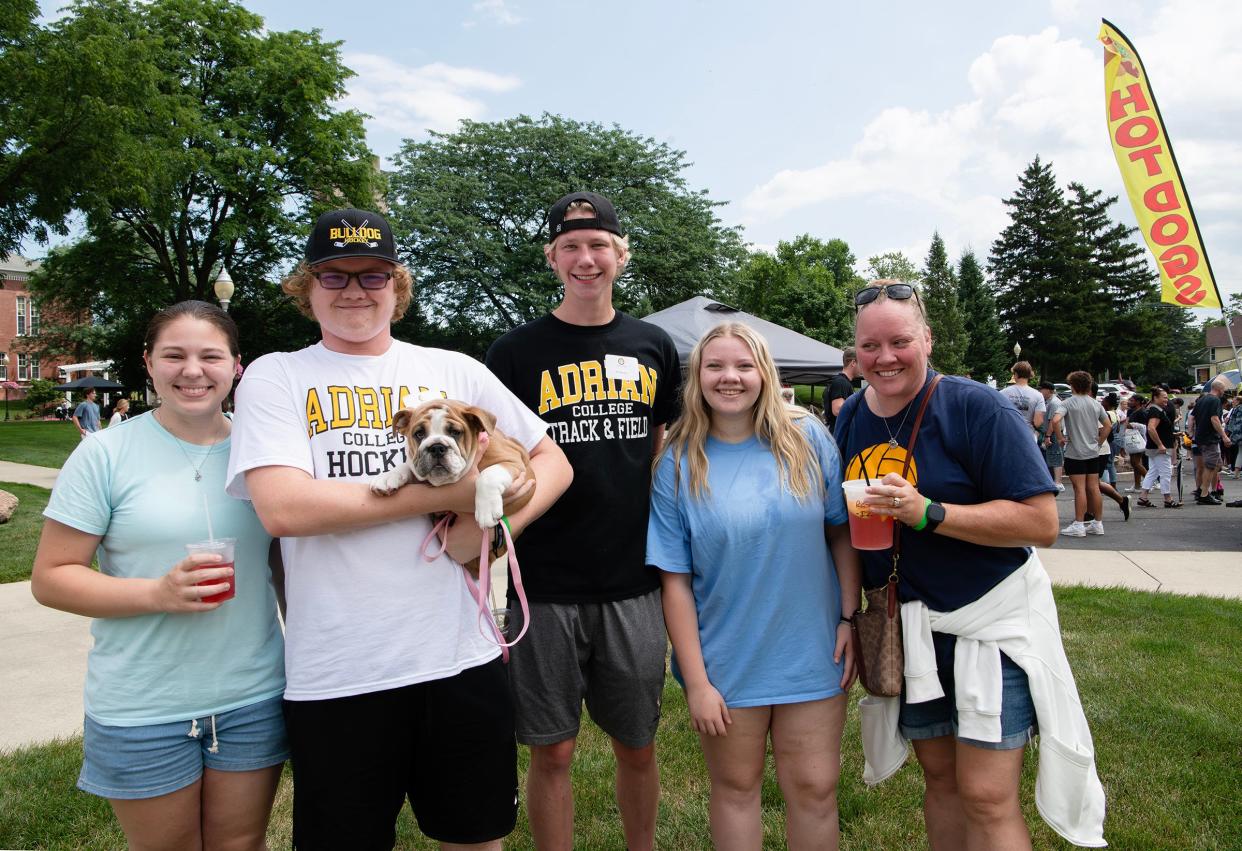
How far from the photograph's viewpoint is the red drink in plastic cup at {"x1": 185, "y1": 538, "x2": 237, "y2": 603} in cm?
206

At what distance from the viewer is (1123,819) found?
11.2 feet

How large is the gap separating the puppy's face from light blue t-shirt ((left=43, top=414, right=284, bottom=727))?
1.84 ft

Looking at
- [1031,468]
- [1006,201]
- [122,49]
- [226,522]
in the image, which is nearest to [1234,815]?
[1031,468]

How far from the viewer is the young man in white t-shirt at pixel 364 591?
2.12 meters

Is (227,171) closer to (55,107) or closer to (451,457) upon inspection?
(55,107)

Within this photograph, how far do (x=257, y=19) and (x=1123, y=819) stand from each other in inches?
1254

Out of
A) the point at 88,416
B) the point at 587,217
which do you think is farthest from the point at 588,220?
the point at 88,416

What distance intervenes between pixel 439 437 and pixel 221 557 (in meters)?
0.68

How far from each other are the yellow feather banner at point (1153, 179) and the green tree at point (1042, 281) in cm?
5086

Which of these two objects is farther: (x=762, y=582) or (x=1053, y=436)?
(x=1053, y=436)

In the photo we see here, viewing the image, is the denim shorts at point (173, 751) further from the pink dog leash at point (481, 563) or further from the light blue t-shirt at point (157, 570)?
the pink dog leash at point (481, 563)

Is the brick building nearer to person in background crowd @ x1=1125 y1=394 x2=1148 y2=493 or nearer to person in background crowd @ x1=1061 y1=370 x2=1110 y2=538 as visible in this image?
person in background crowd @ x1=1125 y1=394 x2=1148 y2=493

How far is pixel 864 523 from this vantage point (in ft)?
8.11

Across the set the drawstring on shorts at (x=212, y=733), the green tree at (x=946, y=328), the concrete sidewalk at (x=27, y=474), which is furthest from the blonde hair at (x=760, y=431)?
the green tree at (x=946, y=328)
